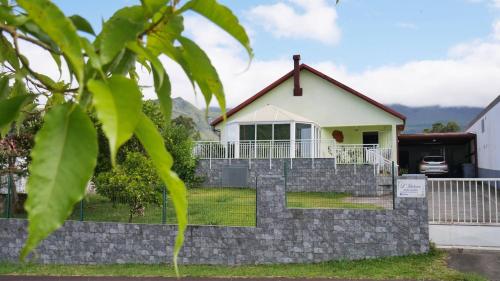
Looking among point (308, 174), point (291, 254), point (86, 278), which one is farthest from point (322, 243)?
point (308, 174)

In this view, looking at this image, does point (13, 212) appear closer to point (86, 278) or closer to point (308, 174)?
point (86, 278)

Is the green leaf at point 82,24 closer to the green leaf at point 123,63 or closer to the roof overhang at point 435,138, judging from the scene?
the green leaf at point 123,63

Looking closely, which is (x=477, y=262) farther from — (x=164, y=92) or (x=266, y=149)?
(x=266, y=149)

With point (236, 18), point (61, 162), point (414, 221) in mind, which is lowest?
point (414, 221)

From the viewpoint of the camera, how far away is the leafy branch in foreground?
65 cm

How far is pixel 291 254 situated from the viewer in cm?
1069

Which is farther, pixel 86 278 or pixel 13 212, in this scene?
pixel 13 212

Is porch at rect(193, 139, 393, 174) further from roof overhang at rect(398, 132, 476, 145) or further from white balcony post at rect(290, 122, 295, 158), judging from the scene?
roof overhang at rect(398, 132, 476, 145)

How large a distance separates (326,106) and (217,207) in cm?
1585

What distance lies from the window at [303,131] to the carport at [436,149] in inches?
498

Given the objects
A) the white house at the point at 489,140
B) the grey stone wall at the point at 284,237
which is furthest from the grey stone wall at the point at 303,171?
the white house at the point at 489,140

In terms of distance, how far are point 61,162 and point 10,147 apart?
13.1 m

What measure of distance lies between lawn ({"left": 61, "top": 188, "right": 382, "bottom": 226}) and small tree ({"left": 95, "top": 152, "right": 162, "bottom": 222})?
0.22m

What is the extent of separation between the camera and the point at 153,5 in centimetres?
87
